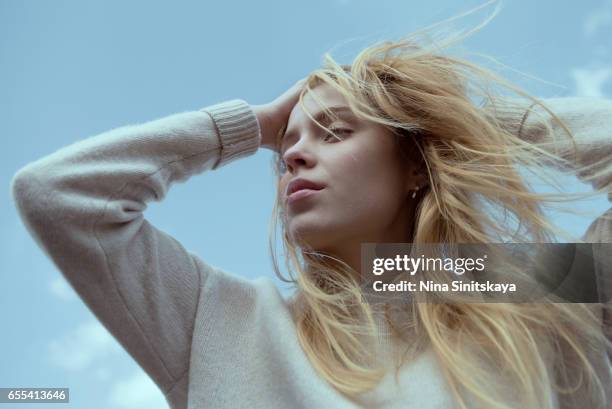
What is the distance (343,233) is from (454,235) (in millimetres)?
212

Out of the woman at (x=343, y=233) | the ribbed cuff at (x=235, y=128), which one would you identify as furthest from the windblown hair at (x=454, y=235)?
the ribbed cuff at (x=235, y=128)

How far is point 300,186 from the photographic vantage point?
1.19 meters

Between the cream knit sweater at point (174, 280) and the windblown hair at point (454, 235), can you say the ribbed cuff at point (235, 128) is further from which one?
the windblown hair at point (454, 235)

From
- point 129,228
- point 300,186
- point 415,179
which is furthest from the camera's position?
A: point 415,179

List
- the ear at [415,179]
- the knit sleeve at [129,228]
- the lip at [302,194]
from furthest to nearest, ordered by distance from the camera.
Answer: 1. the ear at [415,179]
2. the lip at [302,194]
3. the knit sleeve at [129,228]

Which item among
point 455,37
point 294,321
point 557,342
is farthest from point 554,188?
point 294,321

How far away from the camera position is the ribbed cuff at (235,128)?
1217mm

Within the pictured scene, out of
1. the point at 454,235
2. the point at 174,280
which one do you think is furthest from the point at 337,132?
the point at 174,280

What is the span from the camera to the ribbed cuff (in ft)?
3.99

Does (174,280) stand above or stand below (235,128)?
below

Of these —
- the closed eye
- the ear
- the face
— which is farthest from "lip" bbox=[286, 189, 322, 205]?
the ear

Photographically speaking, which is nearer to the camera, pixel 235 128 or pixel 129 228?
pixel 129 228

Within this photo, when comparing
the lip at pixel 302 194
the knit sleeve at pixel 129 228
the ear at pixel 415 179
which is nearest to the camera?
the knit sleeve at pixel 129 228

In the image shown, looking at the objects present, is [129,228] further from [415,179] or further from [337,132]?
[415,179]
